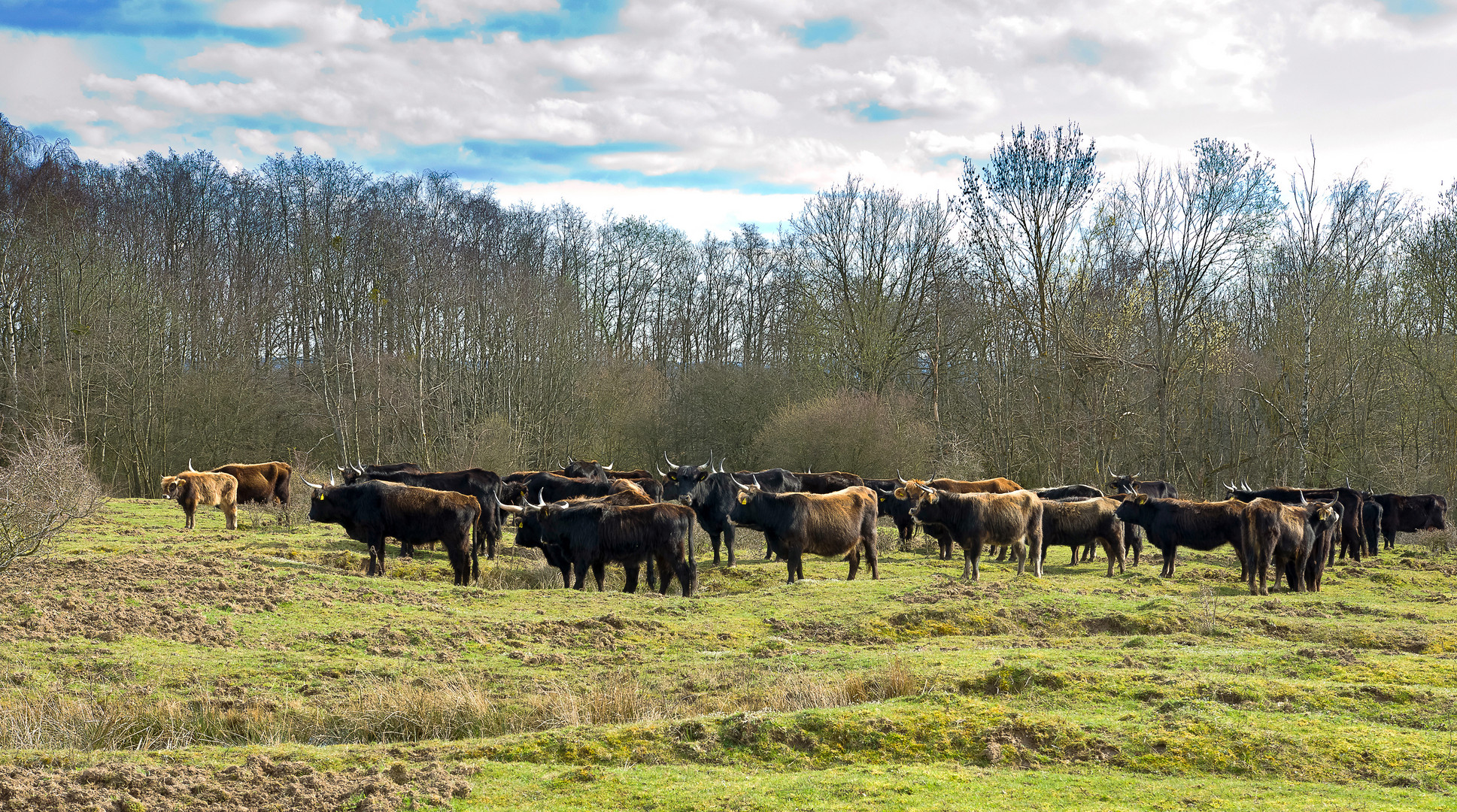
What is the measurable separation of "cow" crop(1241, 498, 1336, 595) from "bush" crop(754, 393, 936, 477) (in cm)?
1963

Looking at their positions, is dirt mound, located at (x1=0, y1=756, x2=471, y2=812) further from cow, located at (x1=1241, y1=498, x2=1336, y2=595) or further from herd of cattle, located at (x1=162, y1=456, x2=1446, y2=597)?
cow, located at (x1=1241, y1=498, x2=1336, y2=595)

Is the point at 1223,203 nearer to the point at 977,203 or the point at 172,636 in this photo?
the point at 977,203

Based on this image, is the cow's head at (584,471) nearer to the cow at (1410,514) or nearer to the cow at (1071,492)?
the cow at (1071,492)

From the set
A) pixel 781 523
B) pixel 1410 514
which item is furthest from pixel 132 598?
pixel 1410 514

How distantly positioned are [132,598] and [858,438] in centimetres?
2850

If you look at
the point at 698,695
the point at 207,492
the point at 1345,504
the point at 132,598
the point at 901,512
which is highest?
the point at 207,492

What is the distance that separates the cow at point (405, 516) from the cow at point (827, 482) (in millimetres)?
12892

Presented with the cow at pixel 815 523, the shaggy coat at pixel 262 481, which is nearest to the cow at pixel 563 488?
the cow at pixel 815 523

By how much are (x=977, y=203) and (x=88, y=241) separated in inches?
1353

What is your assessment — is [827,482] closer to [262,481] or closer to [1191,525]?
[1191,525]

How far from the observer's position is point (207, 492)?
23.7 metres

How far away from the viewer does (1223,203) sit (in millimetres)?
35375

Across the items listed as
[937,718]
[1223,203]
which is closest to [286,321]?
[1223,203]

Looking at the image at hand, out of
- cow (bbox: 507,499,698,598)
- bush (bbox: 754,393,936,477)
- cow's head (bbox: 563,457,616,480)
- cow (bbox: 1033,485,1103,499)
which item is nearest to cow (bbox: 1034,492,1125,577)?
cow (bbox: 1033,485,1103,499)
